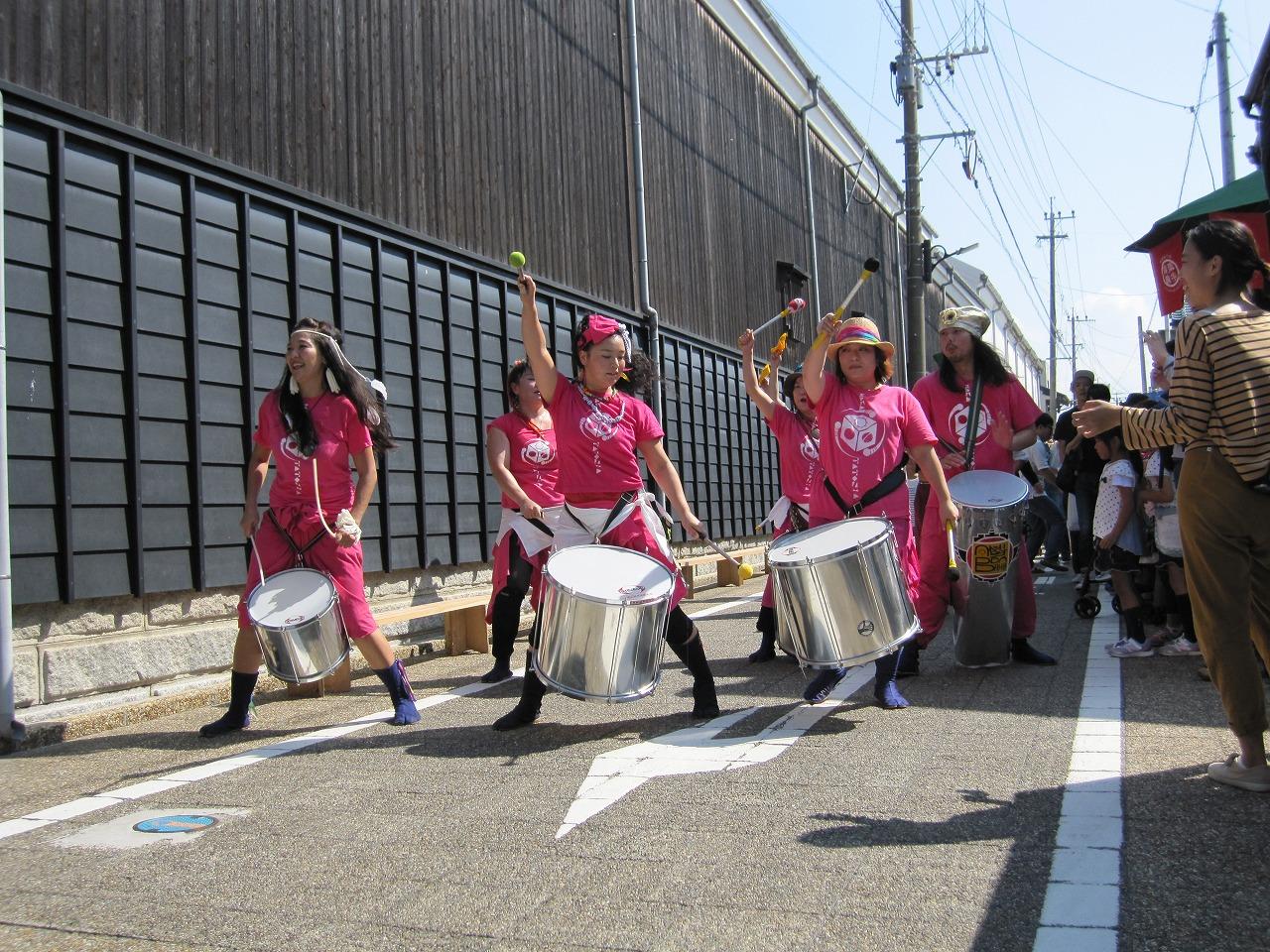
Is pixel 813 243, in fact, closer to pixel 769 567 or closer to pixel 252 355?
pixel 252 355

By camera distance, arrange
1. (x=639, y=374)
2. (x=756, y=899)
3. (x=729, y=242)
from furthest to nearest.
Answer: (x=729, y=242), (x=639, y=374), (x=756, y=899)

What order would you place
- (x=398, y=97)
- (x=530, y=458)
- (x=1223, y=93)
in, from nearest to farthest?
1. (x=530, y=458)
2. (x=398, y=97)
3. (x=1223, y=93)

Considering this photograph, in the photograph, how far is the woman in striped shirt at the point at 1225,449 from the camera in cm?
373

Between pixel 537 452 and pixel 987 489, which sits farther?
pixel 537 452

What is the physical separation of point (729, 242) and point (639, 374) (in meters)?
14.2

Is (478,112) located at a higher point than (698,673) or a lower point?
higher

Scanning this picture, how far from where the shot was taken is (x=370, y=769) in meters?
4.81

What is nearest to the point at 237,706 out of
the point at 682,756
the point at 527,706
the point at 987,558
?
the point at 527,706

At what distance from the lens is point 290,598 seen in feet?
17.8

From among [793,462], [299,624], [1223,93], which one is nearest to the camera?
[299,624]

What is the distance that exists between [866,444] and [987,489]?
3.92 ft

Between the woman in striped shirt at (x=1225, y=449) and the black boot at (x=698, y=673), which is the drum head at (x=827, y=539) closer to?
the black boot at (x=698, y=673)

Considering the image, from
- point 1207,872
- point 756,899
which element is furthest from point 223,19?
point 1207,872

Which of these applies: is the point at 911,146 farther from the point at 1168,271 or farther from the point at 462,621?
the point at 462,621
